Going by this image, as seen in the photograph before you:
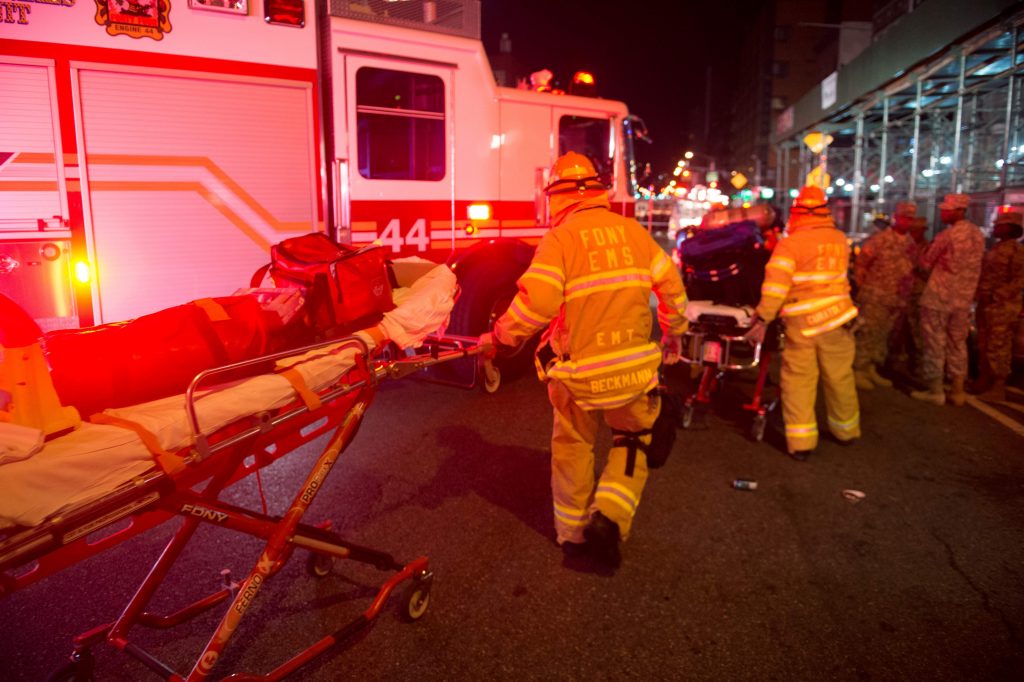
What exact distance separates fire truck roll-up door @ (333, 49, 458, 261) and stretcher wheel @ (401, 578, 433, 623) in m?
3.15

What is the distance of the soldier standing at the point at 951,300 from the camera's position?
19.6ft

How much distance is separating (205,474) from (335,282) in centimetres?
98

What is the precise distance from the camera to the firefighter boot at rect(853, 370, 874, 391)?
6.66 meters

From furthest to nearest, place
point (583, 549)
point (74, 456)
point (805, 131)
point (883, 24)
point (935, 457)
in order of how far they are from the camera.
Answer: point (805, 131), point (883, 24), point (935, 457), point (583, 549), point (74, 456)

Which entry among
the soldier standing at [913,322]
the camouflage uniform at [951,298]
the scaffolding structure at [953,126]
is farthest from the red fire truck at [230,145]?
the scaffolding structure at [953,126]

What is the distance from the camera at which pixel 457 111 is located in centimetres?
580

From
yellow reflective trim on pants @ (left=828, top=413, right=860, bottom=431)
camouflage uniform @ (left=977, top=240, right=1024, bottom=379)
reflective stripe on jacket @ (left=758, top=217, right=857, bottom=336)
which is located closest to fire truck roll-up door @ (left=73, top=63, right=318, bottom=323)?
reflective stripe on jacket @ (left=758, top=217, right=857, bottom=336)

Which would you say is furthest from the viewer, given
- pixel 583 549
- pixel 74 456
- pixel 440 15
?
pixel 440 15

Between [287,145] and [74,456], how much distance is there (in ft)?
11.9

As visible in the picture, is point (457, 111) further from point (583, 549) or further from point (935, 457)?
point (935, 457)

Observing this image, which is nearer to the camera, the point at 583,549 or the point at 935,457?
Answer: the point at 583,549

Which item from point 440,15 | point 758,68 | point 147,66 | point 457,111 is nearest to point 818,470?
point 457,111

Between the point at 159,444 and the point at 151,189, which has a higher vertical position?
the point at 151,189

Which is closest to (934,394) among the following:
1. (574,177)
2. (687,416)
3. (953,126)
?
(687,416)
